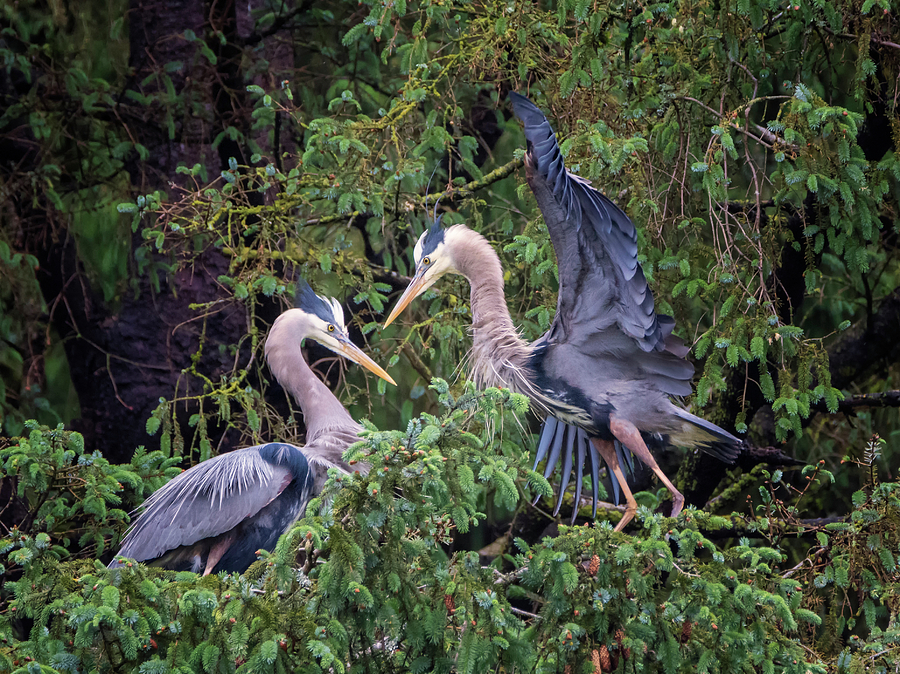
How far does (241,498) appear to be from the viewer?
3547 millimetres

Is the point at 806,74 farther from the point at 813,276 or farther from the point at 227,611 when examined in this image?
the point at 227,611

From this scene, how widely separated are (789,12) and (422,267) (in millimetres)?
1666

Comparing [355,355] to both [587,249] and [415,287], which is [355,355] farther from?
[587,249]

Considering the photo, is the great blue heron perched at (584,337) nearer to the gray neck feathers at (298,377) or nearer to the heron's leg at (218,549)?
the gray neck feathers at (298,377)

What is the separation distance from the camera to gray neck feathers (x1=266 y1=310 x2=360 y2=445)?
12.8 ft

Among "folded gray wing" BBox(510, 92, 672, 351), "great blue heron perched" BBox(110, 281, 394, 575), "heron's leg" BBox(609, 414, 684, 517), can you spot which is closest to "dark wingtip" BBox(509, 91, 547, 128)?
"folded gray wing" BBox(510, 92, 672, 351)

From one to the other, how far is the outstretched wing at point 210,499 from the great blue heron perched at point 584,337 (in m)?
0.71

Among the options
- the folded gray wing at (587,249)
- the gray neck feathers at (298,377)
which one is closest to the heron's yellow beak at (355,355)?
the gray neck feathers at (298,377)

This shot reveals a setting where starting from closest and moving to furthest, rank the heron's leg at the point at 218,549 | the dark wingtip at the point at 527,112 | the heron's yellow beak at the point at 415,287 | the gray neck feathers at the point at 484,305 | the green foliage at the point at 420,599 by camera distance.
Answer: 1. the green foliage at the point at 420,599
2. the dark wingtip at the point at 527,112
3. the gray neck feathers at the point at 484,305
4. the heron's yellow beak at the point at 415,287
5. the heron's leg at the point at 218,549

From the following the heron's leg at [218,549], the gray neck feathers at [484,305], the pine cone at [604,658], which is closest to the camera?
the pine cone at [604,658]

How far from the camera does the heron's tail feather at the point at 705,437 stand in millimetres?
3084

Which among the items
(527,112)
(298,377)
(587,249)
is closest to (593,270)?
(587,249)

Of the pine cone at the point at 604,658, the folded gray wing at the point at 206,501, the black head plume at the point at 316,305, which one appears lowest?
the folded gray wing at the point at 206,501

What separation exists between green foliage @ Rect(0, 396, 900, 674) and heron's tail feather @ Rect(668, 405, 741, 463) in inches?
23.0
